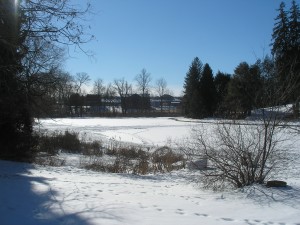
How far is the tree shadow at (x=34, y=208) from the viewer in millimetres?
6406

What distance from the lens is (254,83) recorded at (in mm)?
11953

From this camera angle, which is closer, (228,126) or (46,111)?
(228,126)

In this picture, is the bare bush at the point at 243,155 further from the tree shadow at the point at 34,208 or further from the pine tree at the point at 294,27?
the pine tree at the point at 294,27

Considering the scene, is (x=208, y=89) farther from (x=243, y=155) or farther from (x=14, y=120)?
(x=243, y=155)

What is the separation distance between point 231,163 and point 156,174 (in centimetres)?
543

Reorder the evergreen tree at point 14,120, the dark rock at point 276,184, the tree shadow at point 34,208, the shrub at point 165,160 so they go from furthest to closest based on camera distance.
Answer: the shrub at point 165,160, the evergreen tree at point 14,120, the dark rock at point 276,184, the tree shadow at point 34,208

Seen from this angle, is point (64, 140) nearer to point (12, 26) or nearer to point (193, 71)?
point (12, 26)

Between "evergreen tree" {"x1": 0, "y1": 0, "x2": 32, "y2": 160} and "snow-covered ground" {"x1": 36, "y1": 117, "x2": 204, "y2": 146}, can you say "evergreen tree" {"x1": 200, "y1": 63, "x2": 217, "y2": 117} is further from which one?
"evergreen tree" {"x1": 0, "y1": 0, "x2": 32, "y2": 160}

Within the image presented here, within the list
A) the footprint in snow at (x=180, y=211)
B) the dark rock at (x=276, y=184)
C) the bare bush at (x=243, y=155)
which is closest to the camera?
the footprint in snow at (x=180, y=211)

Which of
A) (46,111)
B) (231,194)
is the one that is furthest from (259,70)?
(46,111)

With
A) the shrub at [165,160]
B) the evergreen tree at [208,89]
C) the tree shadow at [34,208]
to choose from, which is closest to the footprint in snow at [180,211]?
the tree shadow at [34,208]

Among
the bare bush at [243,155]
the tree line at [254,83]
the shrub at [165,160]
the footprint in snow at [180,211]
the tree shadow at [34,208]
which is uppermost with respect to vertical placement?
the tree line at [254,83]

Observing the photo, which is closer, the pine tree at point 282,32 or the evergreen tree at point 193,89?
the pine tree at point 282,32

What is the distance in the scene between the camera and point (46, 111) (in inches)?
784
